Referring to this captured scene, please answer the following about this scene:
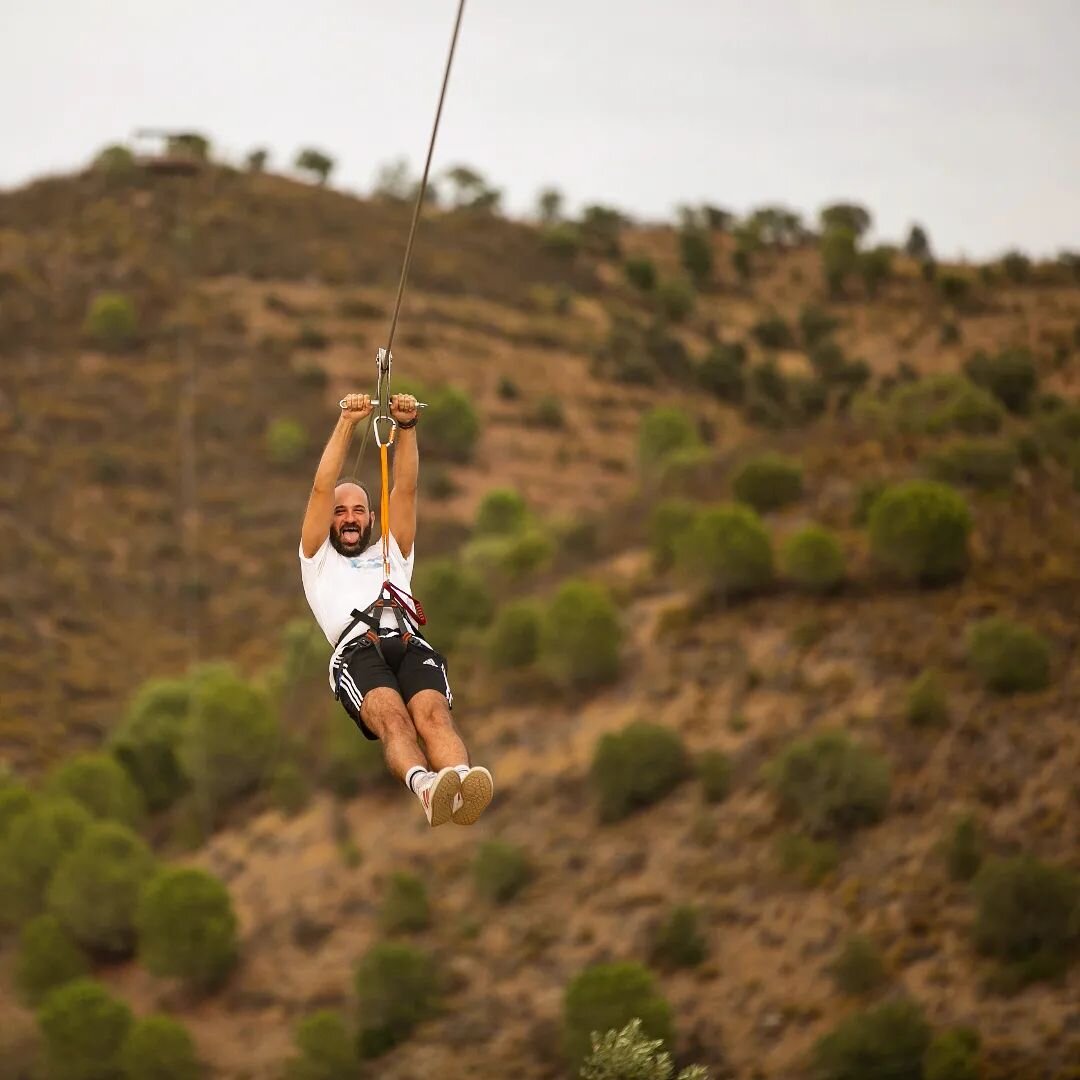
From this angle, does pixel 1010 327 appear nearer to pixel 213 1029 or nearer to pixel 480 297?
pixel 480 297

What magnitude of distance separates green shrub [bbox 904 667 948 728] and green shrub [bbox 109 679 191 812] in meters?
20.2

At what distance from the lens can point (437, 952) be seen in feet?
124

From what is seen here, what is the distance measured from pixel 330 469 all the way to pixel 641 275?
78.0 m

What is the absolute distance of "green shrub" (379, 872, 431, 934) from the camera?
38500mm

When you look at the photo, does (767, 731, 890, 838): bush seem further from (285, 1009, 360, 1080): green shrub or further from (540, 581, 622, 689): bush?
(285, 1009, 360, 1080): green shrub

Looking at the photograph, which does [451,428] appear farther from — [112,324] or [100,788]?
[100,788]

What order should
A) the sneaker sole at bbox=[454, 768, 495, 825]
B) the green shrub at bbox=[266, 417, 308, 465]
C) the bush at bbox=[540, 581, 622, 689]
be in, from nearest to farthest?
the sneaker sole at bbox=[454, 768, 495, 825], the bush at bbox=[540, 581, 622, 689], the green shrub at bbox=[266, 417, 308, 465]

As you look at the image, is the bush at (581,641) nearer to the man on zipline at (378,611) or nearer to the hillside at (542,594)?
the hillside at (542,594)

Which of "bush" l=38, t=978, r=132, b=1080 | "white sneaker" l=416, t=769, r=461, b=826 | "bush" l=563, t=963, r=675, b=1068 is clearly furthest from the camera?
"bush" l=38, t=978, r=132, b=1080

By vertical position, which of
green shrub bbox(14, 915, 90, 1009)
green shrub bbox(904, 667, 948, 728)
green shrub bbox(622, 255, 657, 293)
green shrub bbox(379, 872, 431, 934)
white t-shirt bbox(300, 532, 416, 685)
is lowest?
green shrub bbox(14, 915, 90, 1009)

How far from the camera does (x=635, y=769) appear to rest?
38.9 m

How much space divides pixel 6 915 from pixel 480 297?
44.2 metres

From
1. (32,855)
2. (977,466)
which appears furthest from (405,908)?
(977,466)

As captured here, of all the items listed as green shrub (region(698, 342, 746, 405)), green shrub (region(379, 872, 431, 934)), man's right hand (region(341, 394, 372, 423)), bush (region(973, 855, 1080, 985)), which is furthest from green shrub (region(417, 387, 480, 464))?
man's right hand (region(341, 394, 372, 423))
